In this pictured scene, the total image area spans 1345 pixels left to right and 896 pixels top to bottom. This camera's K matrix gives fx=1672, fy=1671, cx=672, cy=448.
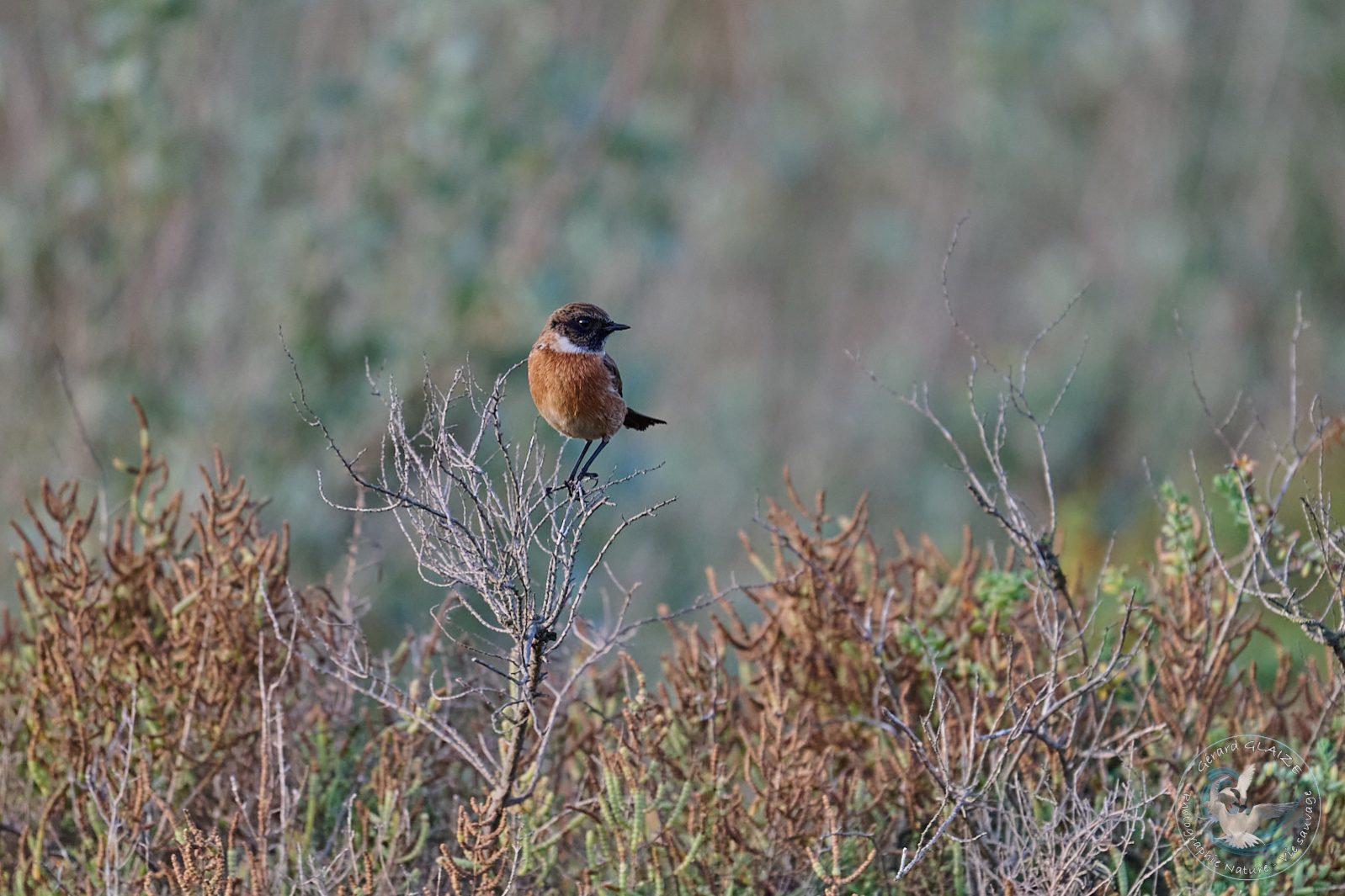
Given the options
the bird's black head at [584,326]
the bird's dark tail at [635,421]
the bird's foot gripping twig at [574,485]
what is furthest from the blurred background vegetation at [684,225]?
the bird's foot gripping twig at [574,485]

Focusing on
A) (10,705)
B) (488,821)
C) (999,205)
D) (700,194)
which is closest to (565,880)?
(488,821)

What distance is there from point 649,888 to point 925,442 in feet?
41.5

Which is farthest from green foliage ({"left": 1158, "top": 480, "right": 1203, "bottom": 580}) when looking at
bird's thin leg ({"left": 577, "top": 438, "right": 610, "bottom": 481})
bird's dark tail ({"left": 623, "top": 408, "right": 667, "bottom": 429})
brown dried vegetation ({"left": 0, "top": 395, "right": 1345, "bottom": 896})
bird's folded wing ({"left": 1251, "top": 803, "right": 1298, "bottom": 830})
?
bird's thin leg ({"left": 577, "top": 438, "right": 610, "bottom": 481})

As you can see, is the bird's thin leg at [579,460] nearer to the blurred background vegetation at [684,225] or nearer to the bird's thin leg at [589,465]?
the bird's thin leg at [589,465]

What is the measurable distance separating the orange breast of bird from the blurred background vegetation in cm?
50

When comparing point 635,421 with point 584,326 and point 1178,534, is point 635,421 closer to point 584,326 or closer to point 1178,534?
point 584,326

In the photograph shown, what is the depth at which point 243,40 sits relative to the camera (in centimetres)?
1020

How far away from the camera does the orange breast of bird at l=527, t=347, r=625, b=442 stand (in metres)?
4.09

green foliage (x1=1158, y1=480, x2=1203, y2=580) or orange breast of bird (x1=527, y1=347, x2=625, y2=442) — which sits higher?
orange breast of bird (x1=527, y1=347, x2=625, y2=442)

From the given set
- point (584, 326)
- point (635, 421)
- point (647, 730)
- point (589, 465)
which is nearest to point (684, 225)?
point (635, 421)

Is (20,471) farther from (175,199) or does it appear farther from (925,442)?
(925,442)

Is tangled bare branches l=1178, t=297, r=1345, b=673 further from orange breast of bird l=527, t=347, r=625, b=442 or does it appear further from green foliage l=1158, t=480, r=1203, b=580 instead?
orange breast of bird l=527, t=347, r=625, b=442

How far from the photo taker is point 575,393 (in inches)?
161

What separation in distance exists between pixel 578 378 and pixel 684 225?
1078cm
